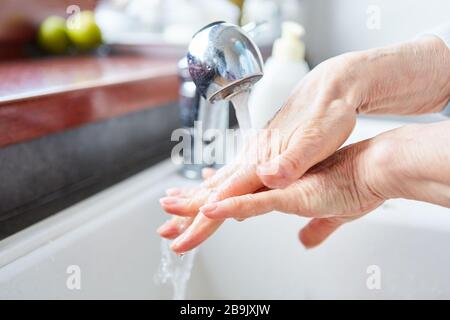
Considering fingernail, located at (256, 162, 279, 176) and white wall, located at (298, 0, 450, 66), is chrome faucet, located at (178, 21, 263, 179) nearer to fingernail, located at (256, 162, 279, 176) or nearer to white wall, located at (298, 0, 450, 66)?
fingernail, located at (256, 162, 279, 176)

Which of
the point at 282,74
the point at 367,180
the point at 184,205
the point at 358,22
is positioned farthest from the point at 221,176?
the point at 358,22

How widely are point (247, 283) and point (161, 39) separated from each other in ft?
1.89

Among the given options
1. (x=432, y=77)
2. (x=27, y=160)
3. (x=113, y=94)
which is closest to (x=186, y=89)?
(x=113, y=94)

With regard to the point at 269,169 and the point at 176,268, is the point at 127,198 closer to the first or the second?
the point at 176,268

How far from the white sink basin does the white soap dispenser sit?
0.43 feet

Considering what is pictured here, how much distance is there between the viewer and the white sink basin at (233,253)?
0.54 metres

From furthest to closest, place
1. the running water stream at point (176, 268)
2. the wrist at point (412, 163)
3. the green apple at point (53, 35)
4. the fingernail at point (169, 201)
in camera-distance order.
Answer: the green apple at point (53, 35)
the running water stream at point (176, 268)
the fingernail at point (169, 201)
the wrist at point (412, 163)

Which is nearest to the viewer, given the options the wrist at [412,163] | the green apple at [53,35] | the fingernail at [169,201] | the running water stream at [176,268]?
the wrist at [412,163]

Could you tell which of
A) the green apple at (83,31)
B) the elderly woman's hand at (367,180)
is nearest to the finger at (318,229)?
the elderly woman's hand at (367,180)

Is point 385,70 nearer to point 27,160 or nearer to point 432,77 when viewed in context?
point 432,77

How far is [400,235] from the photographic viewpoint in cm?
64

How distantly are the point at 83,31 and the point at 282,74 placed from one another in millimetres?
440

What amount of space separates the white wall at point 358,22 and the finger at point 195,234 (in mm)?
273

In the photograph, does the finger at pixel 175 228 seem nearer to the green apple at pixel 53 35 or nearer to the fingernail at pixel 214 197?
the fingernail at pixel 214 197
